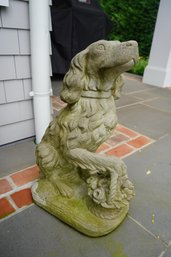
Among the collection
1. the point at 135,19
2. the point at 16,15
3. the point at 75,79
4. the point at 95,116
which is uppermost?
the point at 135,19

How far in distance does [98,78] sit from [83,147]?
430mm

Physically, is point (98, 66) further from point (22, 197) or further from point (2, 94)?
point (2, 94)

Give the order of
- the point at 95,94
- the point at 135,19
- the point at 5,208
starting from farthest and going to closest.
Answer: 1. the point at 135,19
2. the point at 5,208
3. the point at 95,94

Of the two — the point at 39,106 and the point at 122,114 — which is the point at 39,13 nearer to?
the point at 39,106

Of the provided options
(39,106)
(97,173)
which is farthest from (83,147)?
(39,106)

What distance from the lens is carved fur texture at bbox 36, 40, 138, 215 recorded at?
1174 mm

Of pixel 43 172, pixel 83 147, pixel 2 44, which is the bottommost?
pixel 43 172

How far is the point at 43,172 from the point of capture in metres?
1.64

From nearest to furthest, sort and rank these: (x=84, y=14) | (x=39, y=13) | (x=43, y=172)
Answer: (x=43, y=172) → (x=39, y=13) → (x=84, y=14)

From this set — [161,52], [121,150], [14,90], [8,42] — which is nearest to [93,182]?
[121,150]

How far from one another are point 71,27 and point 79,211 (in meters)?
4.59

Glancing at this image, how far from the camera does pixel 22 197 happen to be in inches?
69.7

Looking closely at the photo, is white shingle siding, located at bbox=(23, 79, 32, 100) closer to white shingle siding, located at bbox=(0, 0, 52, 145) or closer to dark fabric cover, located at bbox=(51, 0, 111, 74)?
white shingle siding, located at bbox=(0, 0, 52, 145)

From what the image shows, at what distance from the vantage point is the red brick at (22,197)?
171cm
